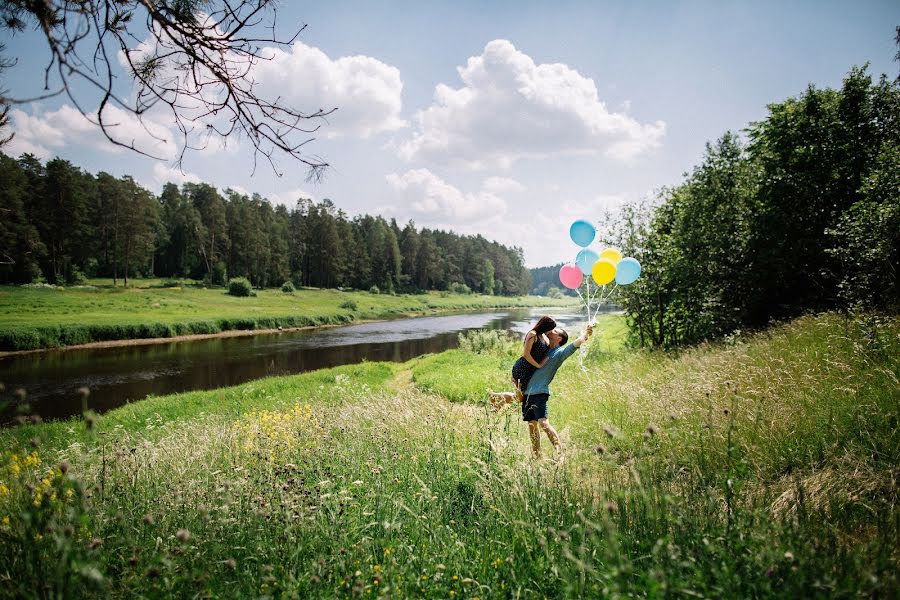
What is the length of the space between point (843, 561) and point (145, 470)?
579 cm

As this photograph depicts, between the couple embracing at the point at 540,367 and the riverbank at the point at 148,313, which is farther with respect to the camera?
the riverbank at the point at 148,313

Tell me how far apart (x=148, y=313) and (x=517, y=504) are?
1613 inches

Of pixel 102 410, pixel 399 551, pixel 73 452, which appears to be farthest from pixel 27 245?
pixel 399 551

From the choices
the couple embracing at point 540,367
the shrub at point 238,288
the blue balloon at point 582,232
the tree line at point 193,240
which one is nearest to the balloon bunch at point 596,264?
the blue balloon at point 582,232

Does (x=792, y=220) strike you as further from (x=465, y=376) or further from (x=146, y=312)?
(x=146, y=312)

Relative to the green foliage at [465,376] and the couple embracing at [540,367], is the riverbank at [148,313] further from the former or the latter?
the couple embracing at [540,367]

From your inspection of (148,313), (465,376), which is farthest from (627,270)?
(148,313)

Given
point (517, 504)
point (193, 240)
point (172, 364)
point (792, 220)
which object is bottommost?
point (172, 364)

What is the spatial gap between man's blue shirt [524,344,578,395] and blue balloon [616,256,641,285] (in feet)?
10.4

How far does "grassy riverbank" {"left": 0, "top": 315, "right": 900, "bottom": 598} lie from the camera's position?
7.16 ft

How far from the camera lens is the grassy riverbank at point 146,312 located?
83.0 feet

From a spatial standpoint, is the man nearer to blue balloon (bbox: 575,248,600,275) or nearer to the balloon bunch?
the balloon bunch

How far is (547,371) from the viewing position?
588 cm

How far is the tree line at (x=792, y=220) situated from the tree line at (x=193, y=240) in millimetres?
20004
